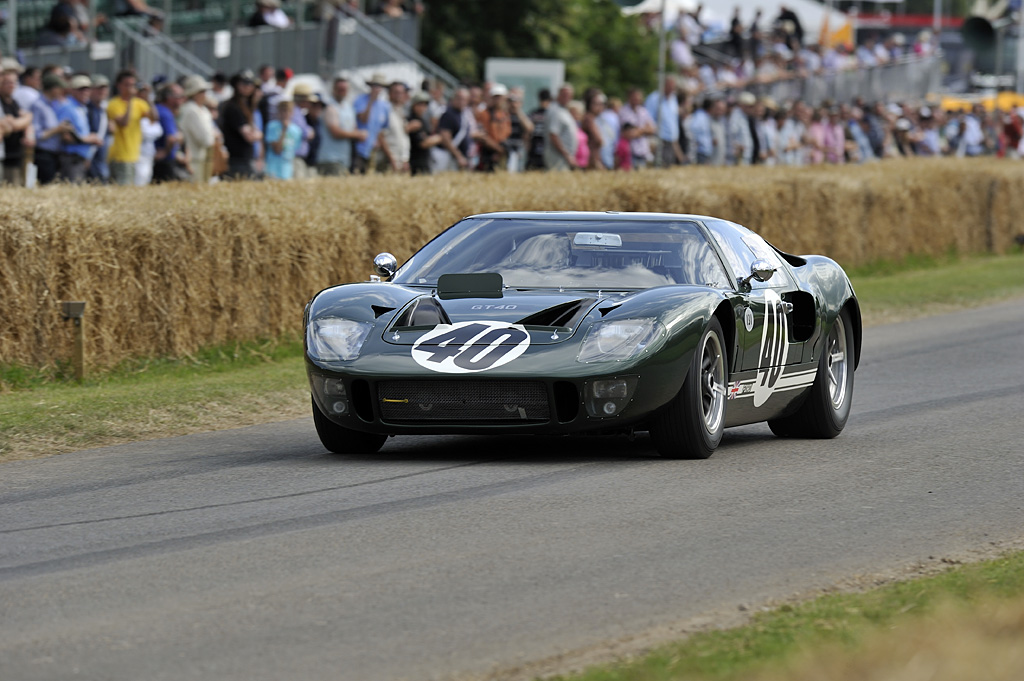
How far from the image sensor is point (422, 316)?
823 centimetres

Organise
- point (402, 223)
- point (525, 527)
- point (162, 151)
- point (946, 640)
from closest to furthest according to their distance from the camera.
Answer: point (946, 640)
point (525, 527)
point (402, 223)
point (162, 151)

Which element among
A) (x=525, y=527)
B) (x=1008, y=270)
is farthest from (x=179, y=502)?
(x=1008, y=270)

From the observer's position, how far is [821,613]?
5148 millimetres

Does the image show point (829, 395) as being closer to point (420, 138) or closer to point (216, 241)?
point (216, 241)

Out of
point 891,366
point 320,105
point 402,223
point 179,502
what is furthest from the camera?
point 320,105

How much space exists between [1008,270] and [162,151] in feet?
41.9

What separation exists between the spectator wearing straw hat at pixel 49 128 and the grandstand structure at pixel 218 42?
4.17m

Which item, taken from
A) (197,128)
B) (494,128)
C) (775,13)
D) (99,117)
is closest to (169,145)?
(197,128)

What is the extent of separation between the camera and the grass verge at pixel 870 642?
13.9ft

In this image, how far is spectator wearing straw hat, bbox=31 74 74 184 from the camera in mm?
16766

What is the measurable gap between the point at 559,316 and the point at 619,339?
34 centimetres

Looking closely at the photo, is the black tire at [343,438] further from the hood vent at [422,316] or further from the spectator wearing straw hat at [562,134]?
the spectator wearing straw hat at [562,134]

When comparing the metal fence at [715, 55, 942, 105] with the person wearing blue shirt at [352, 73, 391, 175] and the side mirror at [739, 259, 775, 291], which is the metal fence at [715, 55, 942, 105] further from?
the side mirror at [739, 259, 775, 291]

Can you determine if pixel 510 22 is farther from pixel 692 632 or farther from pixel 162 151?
pixel 692 632
